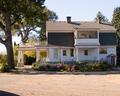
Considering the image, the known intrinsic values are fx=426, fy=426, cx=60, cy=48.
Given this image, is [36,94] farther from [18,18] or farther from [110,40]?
[110,40]

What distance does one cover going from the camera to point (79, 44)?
67500 millimetres

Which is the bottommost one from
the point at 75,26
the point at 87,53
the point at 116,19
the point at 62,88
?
the point at 62,88

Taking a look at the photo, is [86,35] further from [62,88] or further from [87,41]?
[62,88]

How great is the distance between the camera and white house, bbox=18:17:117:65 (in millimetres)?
67750

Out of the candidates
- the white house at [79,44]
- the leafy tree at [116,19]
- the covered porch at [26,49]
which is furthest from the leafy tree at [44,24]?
the white house at [79,44]

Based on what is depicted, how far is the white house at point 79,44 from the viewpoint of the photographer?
67750mm

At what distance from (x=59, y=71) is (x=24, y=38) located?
45.1 metres

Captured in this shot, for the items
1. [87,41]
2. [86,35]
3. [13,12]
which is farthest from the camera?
[86,35]

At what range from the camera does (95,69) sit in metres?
56.9

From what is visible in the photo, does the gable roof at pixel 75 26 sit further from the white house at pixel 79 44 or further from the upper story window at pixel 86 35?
the upper story window at pixel 86 35

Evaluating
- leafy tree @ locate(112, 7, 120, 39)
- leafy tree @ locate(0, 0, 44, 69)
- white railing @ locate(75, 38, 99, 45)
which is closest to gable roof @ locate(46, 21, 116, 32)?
white railing @ locate(75, 38, 99, 45)

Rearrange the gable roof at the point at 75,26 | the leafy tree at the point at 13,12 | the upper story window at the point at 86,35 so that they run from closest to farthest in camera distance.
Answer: the leafy tree at the point at 13,12 < the upper story window at the point at 86,35 < the gable roof at the point at 75,26

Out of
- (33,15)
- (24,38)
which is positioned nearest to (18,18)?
(33,15)

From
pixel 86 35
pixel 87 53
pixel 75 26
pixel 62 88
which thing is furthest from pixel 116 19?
pixel 62 88
